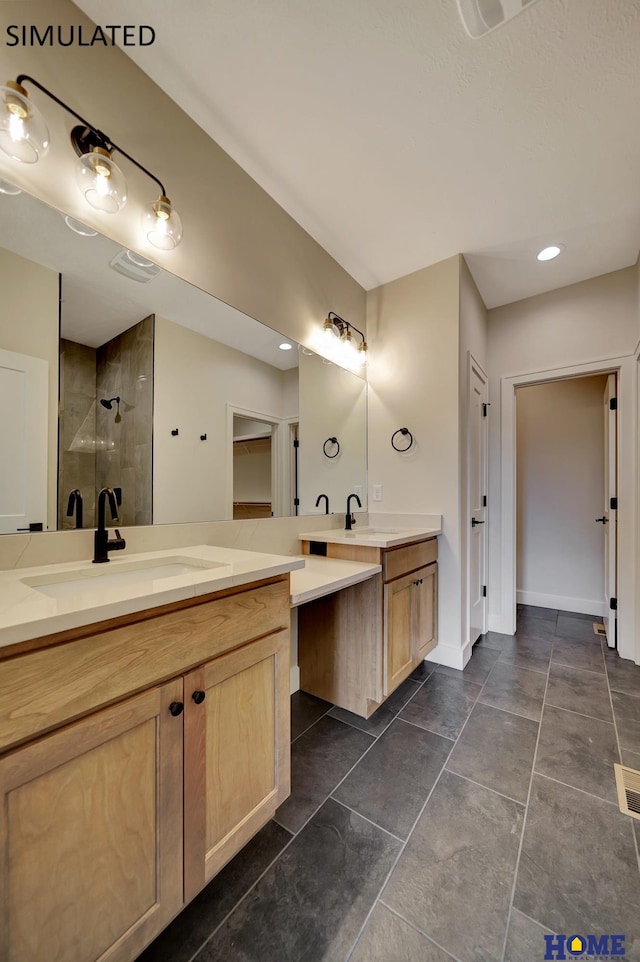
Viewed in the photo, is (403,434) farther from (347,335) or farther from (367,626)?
(367,626)

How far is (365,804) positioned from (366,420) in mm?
2170

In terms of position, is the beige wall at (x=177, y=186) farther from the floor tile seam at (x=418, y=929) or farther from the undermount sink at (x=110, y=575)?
the floor tile seam at (x=418, y=929)

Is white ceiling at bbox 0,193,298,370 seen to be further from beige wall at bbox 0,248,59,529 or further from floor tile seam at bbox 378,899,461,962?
floor tile seam at bbox 378,899,461,962

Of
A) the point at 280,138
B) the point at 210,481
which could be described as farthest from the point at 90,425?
the point at 280,138

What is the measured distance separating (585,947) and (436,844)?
1.28 ft

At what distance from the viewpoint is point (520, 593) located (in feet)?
11.8

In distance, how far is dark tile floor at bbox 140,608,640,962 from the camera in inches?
36.0

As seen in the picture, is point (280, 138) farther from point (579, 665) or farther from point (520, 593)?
point (520, 593)

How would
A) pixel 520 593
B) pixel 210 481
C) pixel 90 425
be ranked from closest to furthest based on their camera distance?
pixel 90 425 → pixel 210 481 → pixel 520 593

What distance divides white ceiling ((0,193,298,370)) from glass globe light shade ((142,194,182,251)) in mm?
118

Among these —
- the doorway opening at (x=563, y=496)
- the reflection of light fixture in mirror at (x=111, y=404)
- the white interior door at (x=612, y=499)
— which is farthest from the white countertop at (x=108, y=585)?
the doorway opening at (x=563, y=496)

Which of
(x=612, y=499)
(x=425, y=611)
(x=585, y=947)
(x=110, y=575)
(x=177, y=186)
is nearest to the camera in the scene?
(x=585, y=947)

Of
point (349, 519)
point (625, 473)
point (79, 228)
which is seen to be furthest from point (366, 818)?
point (625, 473)

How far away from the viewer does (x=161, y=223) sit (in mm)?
1333
